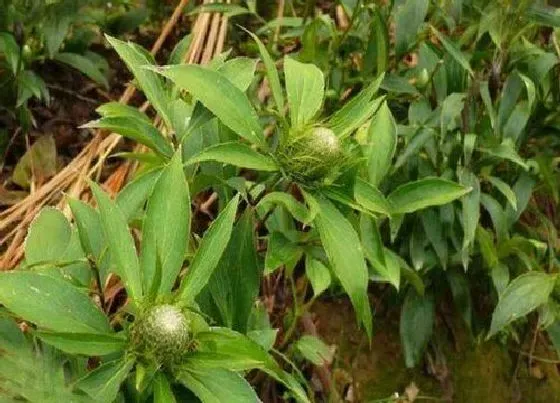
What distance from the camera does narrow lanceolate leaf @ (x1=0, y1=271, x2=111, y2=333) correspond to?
2.80 ft

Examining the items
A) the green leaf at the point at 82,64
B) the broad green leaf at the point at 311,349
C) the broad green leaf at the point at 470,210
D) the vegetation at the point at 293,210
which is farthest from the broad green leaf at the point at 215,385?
the green leaf at the point at 82,64

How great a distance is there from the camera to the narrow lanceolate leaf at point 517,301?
1.57m

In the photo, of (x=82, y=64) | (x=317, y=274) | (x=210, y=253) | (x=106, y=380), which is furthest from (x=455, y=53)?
(x=106, y=380)

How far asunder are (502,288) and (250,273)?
0.68 m

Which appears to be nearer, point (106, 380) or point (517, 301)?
point (106, 380)

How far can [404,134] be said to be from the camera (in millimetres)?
1596

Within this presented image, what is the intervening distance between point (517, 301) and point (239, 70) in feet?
2.24

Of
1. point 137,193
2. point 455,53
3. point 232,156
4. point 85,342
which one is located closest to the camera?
point 85,342

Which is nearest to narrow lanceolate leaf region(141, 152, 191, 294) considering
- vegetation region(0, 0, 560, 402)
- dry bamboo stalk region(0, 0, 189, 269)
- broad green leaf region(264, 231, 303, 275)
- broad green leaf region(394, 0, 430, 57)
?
vegetation region(0, 0, 560, 402)

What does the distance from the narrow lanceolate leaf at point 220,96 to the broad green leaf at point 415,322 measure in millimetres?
764

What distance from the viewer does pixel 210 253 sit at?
0.93 m

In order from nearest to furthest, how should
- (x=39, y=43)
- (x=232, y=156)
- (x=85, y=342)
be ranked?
(x=85, y=342) < (x=232, y=156) < (x=39, y=43)

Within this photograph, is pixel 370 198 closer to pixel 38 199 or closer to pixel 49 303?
pixel 49 303

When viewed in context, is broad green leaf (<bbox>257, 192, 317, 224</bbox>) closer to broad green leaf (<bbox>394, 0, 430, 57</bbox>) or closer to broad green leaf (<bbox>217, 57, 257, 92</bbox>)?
broad green leaf (<bbox>217, 57, 257, 92</bbox>)
